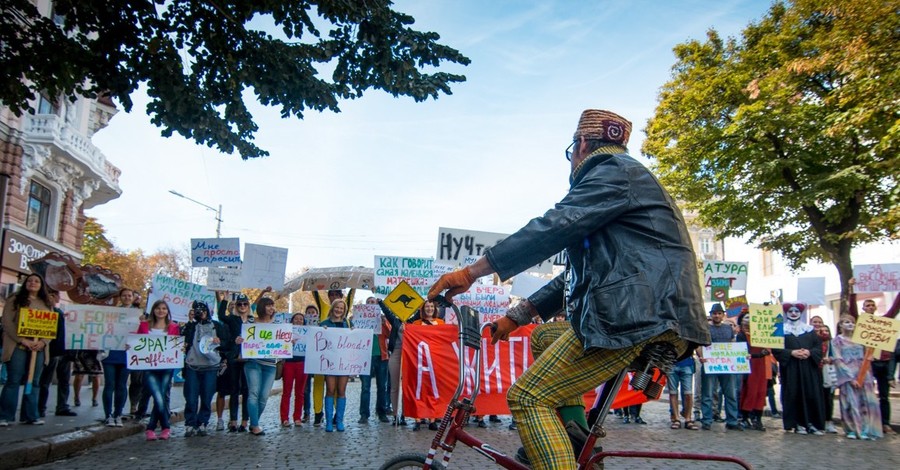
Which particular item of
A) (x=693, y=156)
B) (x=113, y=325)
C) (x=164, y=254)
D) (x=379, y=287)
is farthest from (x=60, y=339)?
(x=164, y=254)

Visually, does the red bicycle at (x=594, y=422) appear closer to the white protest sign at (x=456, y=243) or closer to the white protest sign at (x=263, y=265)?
the white protest sign at (x=263, y=265)

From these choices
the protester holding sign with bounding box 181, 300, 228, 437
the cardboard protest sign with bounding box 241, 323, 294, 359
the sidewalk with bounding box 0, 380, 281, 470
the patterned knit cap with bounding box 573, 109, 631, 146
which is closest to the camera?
the patterned knit cap with bounding box 573, 109, 631, 146

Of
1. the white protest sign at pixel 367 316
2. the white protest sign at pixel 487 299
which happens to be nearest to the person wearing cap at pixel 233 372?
the white protest sign at pixel 367 316

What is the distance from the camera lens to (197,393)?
31.1 ft

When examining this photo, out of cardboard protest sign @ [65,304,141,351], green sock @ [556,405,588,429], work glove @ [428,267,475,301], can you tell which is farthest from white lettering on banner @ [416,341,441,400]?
work glove @ [428,267,475,301]

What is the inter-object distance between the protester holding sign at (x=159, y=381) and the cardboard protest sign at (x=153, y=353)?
155mm

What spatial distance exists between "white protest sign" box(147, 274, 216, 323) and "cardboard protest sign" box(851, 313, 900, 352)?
10827 millimetres

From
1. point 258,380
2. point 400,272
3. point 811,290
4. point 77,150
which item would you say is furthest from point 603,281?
point 77,150

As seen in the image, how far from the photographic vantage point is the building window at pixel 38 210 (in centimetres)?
2608

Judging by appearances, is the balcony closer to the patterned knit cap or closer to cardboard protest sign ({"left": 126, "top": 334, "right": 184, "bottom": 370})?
cardboard protest sign ({"left": 126, "top": 334, "right": 184, "bottom": 370})

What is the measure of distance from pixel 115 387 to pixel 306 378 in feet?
9.18

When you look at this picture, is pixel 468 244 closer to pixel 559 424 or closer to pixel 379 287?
pixel 379 287

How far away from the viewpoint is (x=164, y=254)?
175 feet

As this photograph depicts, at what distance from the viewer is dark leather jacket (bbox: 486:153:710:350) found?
272cm
